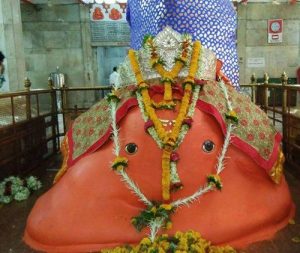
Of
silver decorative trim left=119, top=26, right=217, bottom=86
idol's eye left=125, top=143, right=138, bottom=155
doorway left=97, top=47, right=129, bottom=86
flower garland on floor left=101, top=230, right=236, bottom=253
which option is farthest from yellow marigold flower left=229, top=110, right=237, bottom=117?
doorway left=97, top=47, right=129, bottom=86

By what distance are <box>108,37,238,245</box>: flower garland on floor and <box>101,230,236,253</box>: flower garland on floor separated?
0.07 metres

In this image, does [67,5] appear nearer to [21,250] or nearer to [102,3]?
[102,3]

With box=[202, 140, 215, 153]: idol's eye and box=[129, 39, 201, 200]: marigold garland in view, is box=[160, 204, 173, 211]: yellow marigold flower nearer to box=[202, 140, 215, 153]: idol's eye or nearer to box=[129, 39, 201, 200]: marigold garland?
box=[129, 39, 201, 200]: marigold garland

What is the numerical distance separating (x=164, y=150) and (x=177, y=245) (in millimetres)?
624

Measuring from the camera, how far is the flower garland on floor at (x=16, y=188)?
3787 mm

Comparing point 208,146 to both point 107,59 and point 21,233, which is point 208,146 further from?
point 107,59

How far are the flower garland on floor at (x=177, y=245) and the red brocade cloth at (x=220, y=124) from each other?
2.43 ft

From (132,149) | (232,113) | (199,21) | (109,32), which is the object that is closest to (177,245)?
(132,149)

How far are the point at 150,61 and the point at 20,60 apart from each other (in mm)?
4909

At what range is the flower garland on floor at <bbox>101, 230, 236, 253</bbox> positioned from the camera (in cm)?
234

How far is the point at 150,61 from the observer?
2838 mm

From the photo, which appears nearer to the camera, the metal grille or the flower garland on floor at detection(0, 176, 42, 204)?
the flower garland on floor at detection(0, 176, 42, 204)

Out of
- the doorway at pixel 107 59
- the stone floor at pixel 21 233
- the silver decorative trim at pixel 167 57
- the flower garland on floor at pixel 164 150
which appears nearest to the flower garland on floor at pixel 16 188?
the stone floor at pixel 21 233

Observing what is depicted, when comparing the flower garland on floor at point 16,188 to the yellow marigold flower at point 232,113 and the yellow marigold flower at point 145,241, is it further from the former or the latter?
the yellow marigold flower at point 232,113
